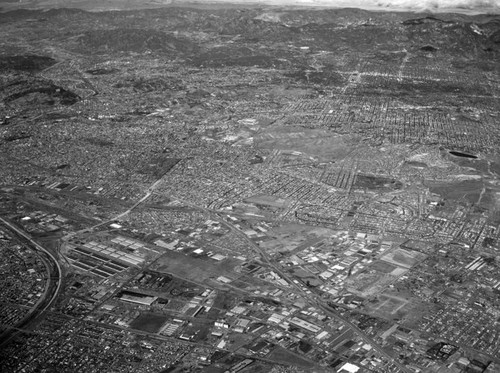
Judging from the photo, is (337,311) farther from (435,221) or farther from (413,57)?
(413,57)

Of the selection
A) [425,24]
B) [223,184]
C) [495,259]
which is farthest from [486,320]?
[425,24]

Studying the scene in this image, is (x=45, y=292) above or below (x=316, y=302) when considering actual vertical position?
above

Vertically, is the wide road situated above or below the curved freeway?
below

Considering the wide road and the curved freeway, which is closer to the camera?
the wide road

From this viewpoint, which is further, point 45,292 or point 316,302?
point 45,292

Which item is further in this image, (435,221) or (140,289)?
(435,221)

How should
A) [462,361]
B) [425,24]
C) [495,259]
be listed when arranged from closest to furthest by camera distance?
1. [462,361]
2. [495,259]
3. [425,24]

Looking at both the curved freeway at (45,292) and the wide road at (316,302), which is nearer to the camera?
the wide road at (316,302)

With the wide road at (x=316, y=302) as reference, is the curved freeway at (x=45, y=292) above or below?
above
